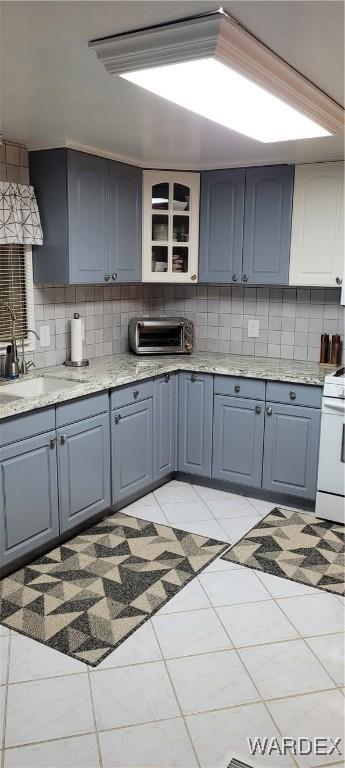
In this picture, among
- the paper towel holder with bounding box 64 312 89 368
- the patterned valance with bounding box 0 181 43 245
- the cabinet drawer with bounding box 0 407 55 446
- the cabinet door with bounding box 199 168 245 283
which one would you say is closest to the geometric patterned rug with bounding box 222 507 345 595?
the cabinet drawer with bounding box 0 407 55 446

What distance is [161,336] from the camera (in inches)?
167

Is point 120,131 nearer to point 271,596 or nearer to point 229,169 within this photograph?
point 229,169

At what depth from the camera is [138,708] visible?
2035mm

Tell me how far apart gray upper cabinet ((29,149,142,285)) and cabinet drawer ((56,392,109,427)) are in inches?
28.9

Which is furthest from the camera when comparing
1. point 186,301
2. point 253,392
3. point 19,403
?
point 186,301

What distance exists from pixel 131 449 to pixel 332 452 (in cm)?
121

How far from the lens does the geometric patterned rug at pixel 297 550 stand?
9.50 feet

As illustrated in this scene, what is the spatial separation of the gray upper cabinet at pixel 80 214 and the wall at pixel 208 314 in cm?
27

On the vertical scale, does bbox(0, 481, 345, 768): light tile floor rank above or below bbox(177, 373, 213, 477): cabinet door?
below

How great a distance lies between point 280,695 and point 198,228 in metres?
3.00

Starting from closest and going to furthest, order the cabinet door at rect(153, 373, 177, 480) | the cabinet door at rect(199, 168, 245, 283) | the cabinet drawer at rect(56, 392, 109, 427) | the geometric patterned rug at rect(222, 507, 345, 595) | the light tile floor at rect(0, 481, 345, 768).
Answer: the light tile floor at rect(0, 481, 345, 768) → the geometric patterned rug at rect(222, 507, 345, 595) → the cabinet drawer at rect(56, 392, 109, 427) → the cabinet door at rect(153, 373, 177, 480) → the cabinet door at rect(199, 168, 245, 283)

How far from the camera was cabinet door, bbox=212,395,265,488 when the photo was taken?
3.74m

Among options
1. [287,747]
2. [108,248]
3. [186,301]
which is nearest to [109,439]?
[108,248]

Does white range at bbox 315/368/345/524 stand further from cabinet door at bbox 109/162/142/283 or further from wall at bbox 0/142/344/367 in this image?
cabinet door at bbox 109/162/142/283
